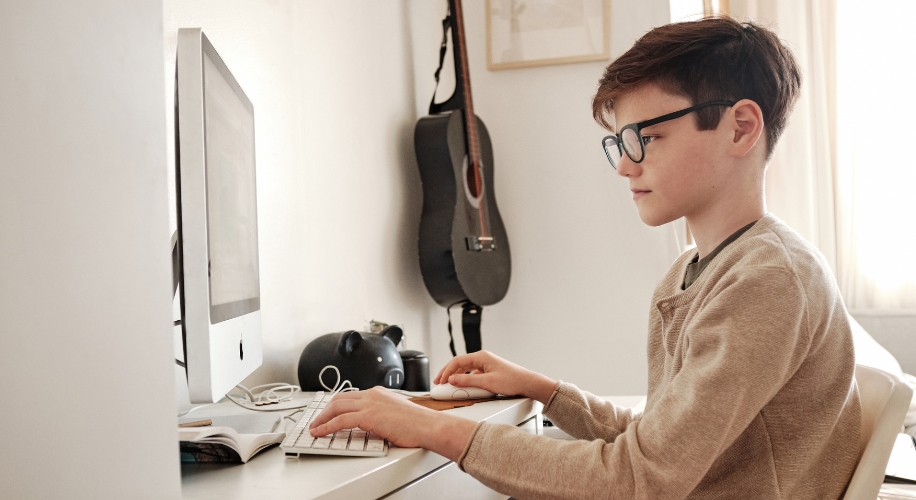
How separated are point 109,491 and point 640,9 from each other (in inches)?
99.9

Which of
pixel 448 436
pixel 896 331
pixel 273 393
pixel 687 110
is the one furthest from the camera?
pixel 896 331

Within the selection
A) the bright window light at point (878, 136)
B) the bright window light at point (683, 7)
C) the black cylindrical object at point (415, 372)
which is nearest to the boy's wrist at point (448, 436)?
the black cylindrical object at point (415, 372)

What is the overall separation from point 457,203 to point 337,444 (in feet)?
5.09

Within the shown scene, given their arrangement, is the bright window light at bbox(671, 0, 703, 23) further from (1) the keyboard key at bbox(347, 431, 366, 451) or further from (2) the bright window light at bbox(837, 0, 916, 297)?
(1) the keyboard key at bbox(347, 431, 366, 451)

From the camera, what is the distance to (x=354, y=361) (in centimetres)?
142

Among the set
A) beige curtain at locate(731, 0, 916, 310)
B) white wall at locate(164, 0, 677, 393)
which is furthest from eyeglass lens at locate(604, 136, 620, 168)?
beige curtain at locate(731, 0, 916, 310)

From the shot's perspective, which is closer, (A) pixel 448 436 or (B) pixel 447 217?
(A) pixel 448 436

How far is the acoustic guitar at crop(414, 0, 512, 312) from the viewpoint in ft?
7.69

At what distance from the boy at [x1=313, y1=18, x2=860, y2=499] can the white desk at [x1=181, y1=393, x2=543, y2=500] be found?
0.15 ft

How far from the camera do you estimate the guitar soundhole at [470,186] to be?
7.97 ft

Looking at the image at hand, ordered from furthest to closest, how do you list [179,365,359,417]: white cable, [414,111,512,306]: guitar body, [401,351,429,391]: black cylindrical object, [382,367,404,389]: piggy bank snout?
[414,111,512,306]: guitar body → [401,351,429,391]: black cylindrical object → [382,367,404,389]: piggy bank snout → [179,365,359,417]: white cable

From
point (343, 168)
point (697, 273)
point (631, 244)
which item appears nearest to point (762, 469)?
point (697, 273)

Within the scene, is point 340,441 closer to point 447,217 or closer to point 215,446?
point 215,446

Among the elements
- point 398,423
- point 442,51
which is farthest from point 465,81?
point 398,423
